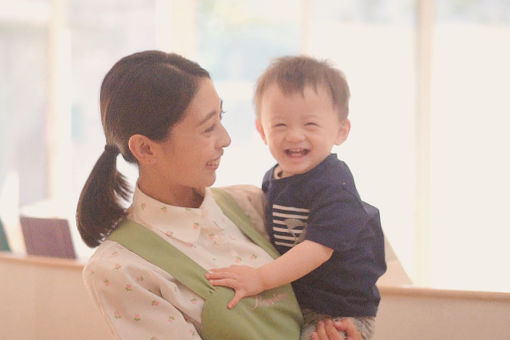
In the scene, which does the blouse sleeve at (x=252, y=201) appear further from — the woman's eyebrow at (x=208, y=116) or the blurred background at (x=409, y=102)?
the blurred background at (x=409, y=102)

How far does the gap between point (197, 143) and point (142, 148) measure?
13 centimetres

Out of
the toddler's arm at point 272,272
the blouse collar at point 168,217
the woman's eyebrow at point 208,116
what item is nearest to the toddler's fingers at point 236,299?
the toddler's arm at point 272,272

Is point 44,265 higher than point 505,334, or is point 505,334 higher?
point 44,265

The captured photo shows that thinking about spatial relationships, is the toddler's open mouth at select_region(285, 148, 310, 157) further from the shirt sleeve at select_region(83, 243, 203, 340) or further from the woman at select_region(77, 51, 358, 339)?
the shirt sleeve at select_region(83, 243, 203, 340)

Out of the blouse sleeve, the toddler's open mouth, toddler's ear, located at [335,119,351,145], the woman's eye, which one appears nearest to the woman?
the woman's eye

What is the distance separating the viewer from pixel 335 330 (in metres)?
1.52

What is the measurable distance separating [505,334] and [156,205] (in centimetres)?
102

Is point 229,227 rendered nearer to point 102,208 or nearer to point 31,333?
point 102,208

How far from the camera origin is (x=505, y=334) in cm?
173

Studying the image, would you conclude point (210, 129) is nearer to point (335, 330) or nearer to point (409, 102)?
point (335, 330)

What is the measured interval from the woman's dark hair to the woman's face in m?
0.02

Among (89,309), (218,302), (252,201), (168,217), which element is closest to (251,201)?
(252,201)

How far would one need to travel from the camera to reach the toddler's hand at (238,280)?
137 cm

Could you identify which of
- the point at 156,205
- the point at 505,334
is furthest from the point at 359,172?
the point at 156,205
